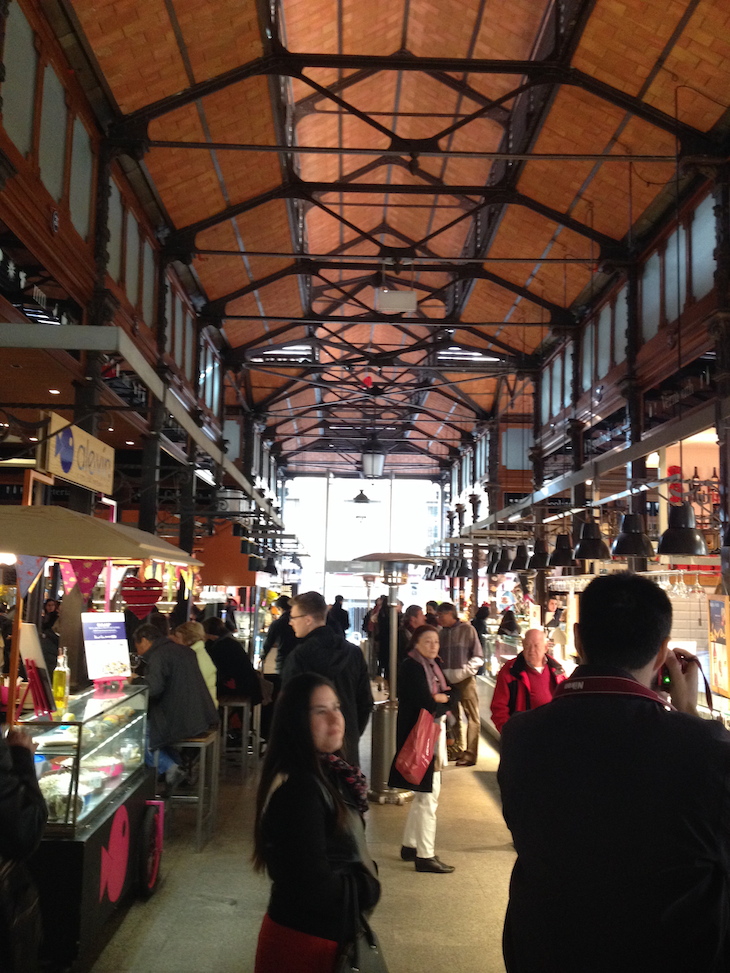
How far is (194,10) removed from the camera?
8359 mm

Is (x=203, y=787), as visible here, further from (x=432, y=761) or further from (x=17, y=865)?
(x=17, y=865)

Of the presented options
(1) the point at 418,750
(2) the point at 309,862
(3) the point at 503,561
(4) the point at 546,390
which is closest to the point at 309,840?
(2) the point at 309,862

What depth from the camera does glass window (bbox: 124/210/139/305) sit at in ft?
34.2

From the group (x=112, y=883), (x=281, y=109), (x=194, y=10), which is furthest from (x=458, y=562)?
(x=112, y=883)

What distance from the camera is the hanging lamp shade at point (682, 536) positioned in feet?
A: 20.4

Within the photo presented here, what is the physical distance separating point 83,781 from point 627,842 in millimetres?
3236

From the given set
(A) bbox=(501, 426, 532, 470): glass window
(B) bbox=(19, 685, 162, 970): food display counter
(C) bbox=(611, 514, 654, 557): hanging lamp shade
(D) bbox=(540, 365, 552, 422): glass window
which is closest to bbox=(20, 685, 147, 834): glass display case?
(B) bbox=(19, 685, 162, 970): food display counter

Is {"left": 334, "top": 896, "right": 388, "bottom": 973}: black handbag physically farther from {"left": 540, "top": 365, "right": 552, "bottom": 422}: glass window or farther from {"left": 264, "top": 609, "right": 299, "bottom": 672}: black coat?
{"left": 540, "top": 365, "right": 552, "bottom": 422}: glass window

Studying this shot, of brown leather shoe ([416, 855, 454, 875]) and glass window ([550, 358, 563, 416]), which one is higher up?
glass window ([550, 358, 563, 416])

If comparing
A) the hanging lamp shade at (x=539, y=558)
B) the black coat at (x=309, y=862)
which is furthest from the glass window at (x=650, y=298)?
the black coat at (x=309, y=862)

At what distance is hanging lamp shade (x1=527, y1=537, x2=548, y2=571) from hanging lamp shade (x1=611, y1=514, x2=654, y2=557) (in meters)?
2.97

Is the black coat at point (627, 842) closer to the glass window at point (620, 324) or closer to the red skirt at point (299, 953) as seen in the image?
the red skirt at point (299, 953)

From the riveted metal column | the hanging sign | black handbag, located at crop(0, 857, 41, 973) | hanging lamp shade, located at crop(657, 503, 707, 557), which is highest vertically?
the riveted metal column

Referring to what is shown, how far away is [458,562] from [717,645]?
1141 cm
